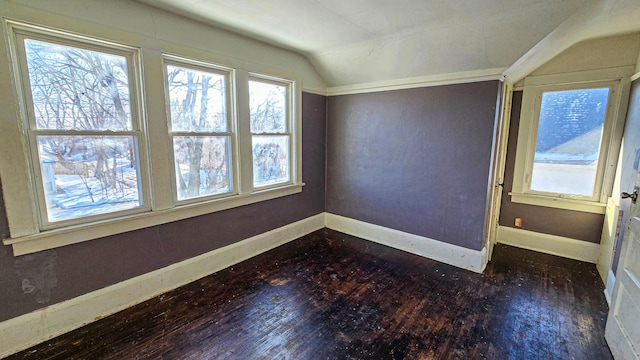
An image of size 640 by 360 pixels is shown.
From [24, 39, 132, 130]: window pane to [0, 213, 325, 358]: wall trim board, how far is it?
132cm

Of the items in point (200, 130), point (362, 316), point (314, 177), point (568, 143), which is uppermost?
point (200, 130)

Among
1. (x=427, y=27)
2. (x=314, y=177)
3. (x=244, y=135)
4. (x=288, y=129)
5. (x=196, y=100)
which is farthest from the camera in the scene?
(x=314, y=177)

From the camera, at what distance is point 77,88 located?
1994 millimetres

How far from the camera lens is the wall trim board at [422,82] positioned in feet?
9.11

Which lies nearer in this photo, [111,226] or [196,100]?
[111,226]

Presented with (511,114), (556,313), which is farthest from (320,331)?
(511,114)

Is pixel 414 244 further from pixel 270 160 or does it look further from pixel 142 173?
pixel 142 173

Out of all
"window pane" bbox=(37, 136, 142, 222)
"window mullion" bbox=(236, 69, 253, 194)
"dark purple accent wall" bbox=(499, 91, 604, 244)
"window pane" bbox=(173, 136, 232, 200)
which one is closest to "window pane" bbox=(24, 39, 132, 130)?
"window pane" bbox=(37, 136, 142, 222)

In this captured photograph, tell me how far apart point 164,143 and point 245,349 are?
71.2 inches

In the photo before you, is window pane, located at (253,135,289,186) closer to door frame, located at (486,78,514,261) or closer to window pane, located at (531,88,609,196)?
door frame, located at (486,78,514,261)

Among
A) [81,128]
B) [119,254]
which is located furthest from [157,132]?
[119,254]

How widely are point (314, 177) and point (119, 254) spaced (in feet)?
8.29

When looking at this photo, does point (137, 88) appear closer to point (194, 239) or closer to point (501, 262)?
point (194, 239)

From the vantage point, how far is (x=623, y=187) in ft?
8.63
